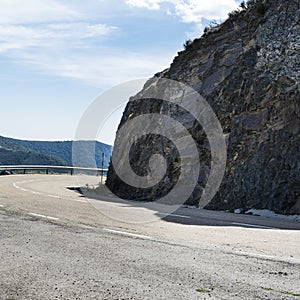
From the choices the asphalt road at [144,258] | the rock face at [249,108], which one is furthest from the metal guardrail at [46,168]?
the asphalt road at [144,258]

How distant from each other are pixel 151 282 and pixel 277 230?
5489 millimetres

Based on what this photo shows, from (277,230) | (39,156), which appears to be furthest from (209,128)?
(39,156)

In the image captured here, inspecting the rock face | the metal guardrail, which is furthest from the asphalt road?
the metal guardrail

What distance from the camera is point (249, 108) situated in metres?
18.2

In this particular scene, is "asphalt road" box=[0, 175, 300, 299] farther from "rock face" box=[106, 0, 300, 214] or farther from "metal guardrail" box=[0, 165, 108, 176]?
"metal guardrail" box=[0, 165, 108, 176]

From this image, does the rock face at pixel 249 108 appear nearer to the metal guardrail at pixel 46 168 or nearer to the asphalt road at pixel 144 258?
the asphalt road at pixel 144 258

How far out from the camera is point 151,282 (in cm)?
547

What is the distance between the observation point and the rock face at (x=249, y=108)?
1531 cm

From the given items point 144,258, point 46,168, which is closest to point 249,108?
point 144,258

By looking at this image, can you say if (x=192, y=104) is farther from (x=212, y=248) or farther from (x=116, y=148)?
(x=212, y=248)

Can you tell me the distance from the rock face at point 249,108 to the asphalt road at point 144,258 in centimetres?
394

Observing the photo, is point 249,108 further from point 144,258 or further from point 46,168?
point 46,168

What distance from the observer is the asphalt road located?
5172 mm

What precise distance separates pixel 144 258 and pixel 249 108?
12332mm
